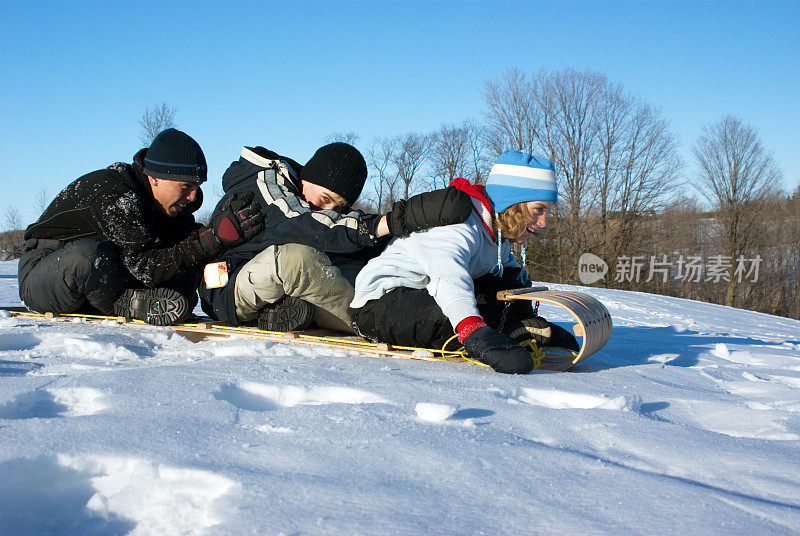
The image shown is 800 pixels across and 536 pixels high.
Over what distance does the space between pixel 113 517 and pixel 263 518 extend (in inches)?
11.9

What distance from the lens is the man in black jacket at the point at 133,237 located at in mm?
3453

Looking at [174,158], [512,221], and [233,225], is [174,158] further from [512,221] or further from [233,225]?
[512,221]

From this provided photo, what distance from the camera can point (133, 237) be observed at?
137 inches

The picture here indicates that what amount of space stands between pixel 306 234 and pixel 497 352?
1.23m

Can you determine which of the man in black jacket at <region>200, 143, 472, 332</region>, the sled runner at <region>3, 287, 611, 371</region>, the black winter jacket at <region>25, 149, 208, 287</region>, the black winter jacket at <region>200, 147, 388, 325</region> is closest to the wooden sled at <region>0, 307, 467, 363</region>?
the sled runner at <region>3, 287, 611, 371</region>

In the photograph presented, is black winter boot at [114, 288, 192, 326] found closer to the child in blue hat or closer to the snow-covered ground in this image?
the snow-covered ground

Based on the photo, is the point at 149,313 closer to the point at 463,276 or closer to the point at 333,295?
the point at 333,295

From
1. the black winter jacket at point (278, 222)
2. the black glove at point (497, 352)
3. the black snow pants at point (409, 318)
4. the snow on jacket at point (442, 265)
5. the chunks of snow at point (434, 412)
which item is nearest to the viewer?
the chunks of snow at point (434, 412)

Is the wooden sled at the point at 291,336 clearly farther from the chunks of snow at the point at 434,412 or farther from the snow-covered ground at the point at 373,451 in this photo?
the chunks of snow at the point at 434,412

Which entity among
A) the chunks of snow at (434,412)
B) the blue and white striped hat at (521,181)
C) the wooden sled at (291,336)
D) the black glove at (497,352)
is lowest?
the wooden sled at (291,336)

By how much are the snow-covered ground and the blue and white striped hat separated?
0.90m

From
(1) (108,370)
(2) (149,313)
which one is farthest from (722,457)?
(2) (149,313)

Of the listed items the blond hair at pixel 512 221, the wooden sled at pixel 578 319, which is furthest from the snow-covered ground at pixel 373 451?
the blond hair at pixel 512 221

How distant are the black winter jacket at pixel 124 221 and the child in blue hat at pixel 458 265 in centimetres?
108
